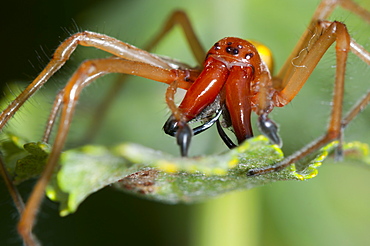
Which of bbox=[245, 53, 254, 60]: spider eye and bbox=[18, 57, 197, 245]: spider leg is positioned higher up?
bbox=[245, 53, 254, 60]: spider eye

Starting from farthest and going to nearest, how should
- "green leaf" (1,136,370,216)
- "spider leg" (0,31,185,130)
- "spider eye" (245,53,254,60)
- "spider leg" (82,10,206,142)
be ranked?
"spider leg" (82,10,206,142), "spider eye" (245,53,254,60), "spider leg" (0,31,185,130), "green leaf" (1,136,370,216)

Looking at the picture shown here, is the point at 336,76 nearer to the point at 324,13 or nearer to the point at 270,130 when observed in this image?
the point at 270,130

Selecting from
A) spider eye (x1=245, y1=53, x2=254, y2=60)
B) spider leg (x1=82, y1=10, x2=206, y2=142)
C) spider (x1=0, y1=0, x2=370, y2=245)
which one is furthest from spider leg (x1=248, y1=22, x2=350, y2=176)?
spider leg (x1=82, y1=10, x2=206, y2=142)

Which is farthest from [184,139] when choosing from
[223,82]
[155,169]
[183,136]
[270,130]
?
[223,82]

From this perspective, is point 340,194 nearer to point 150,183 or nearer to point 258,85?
point 258,85

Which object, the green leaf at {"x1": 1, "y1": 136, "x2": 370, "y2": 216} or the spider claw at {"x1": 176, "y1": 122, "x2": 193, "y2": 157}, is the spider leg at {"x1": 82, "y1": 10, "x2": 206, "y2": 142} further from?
the spider claw at {"x1": 176, "y1": 122, "x2": 193, "y2": 157}

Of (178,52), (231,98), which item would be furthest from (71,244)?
(178,52)
